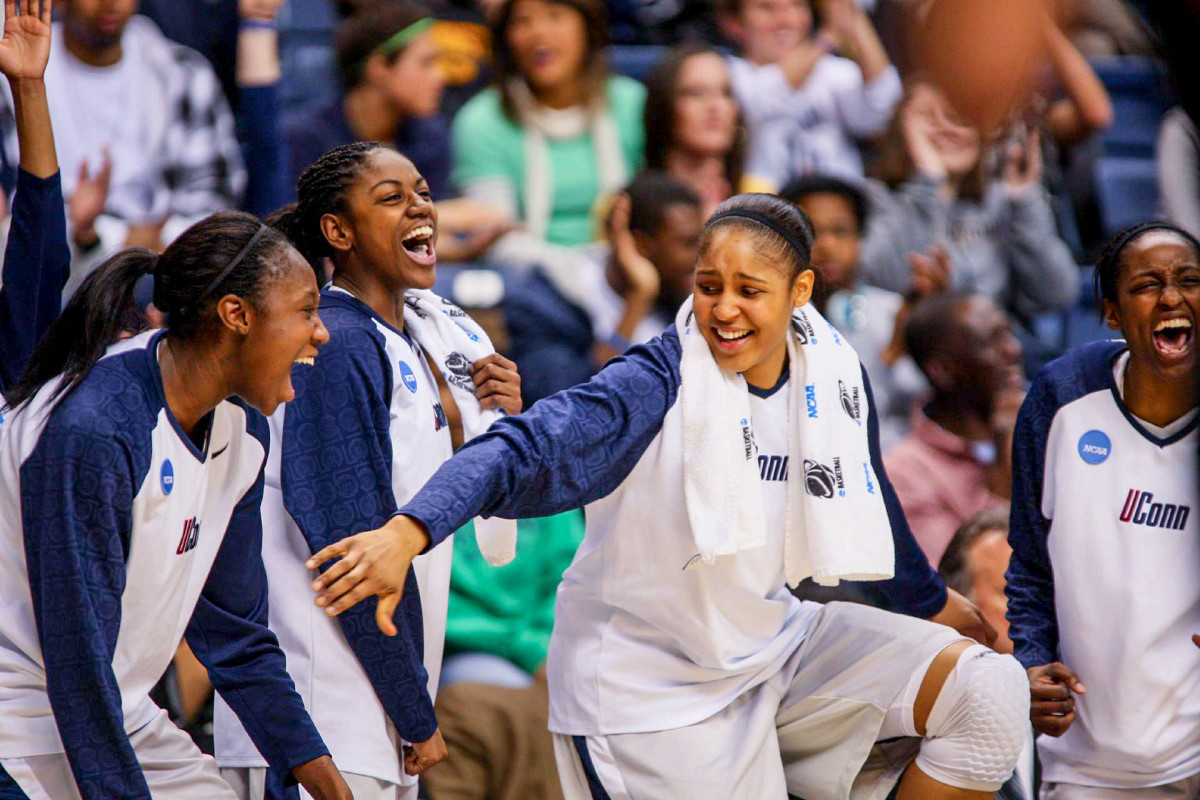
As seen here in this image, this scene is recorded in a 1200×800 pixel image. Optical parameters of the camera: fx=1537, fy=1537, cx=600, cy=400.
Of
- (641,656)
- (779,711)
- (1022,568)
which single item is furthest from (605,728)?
(1022,568)

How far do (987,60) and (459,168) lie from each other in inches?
85.1

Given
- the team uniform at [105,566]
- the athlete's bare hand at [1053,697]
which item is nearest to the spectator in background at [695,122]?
the athlete's bare hand at [1053,697]

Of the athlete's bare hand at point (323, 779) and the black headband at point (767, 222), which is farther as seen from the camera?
the black headband at point (767, 222)

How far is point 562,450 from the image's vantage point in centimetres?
286

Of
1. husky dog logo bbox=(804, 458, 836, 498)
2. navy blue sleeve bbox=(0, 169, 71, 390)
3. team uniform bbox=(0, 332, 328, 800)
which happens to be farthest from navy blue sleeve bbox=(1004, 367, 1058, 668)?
navy blue sleeve bbox=(0, 169, 71, 390)

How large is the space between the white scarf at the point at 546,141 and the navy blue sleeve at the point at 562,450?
2318 mm

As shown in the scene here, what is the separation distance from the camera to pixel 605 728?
122 inches

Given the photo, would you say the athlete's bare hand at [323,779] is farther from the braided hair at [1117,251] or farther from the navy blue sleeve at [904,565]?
the braided hair at [1117,251]

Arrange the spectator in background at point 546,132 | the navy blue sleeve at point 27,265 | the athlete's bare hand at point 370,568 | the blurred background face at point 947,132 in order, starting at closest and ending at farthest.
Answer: the athlete's bare hand at point 370,568 → the navy blue sleeve at point 27,265 → the spectator in background at point 546,132 → the blurred background face at point 947,132

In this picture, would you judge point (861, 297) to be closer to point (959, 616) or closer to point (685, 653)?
point (959, 616)

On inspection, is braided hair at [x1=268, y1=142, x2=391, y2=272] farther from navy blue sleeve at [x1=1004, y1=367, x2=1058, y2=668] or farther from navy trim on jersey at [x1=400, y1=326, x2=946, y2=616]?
navy blue sleeve at [x1=1004, y1=367, x2=1058, y2=668]

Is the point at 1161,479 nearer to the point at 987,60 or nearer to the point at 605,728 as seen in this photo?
the point at 605,728

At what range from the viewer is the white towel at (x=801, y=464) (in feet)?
9.80

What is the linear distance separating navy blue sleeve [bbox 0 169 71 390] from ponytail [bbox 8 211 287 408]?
400 mm
